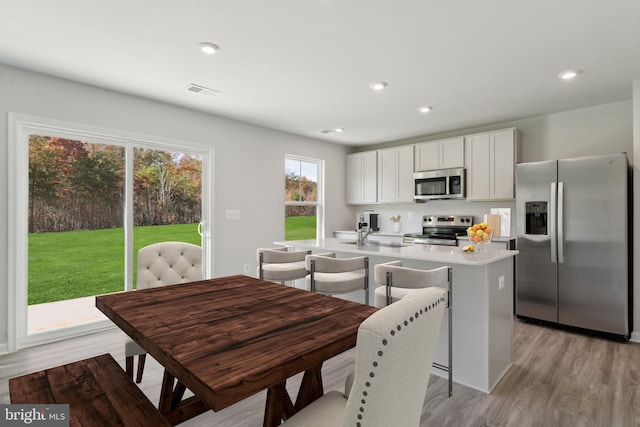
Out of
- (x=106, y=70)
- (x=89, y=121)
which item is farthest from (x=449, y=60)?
(x=89, y=121)

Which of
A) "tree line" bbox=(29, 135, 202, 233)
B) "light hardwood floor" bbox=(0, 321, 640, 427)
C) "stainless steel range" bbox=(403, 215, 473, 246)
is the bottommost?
"light hardwood floor" bbox=(0, 321, 640, 427)

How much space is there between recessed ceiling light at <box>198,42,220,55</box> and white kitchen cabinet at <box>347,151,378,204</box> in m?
3.65

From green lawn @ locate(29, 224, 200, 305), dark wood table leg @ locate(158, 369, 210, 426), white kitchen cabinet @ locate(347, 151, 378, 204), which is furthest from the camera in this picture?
white kitchen cabinet @ locate(347, 151, 378, 204)

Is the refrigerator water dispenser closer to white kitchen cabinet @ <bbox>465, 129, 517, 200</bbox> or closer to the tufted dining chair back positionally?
white kitchen cabinet @ <bbox>465, 129, 517, 200</bbox>

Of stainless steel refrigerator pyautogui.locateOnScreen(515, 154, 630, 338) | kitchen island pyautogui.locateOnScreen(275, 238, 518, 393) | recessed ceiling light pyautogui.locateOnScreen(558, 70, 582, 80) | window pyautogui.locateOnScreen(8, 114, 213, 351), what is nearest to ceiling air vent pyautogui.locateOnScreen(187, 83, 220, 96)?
window pyautogui.locateOnScreen(8, 114, 213, 351)

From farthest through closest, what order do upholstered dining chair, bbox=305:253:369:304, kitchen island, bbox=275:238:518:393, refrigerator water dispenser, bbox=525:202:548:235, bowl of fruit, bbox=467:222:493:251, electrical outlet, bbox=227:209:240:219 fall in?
A: electrical outlet, bbox=227:209:240:219
refrigerator water dispenser, bbox=525:202:548:235
bowl of fruit, bbox=467:222:493:251
upholstered dining chair, bbox=305:253:369:304
kitchen island, bbox=275:238:518:393

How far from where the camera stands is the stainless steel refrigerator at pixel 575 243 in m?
3.19

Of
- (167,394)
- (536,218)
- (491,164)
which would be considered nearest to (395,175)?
(491,164)

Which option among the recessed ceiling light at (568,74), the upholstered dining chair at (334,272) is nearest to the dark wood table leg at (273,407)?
the upholstered dining chair at (334,272)

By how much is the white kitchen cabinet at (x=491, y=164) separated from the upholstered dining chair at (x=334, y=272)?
2687mm

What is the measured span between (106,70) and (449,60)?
298cm

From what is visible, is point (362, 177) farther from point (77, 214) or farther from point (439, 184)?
point (77, 214)

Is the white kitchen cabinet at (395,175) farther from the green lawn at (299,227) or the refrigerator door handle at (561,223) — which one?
the refrigerator door handle at (561,223)

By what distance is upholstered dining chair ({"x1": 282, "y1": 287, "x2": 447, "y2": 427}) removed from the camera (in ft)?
2.44
